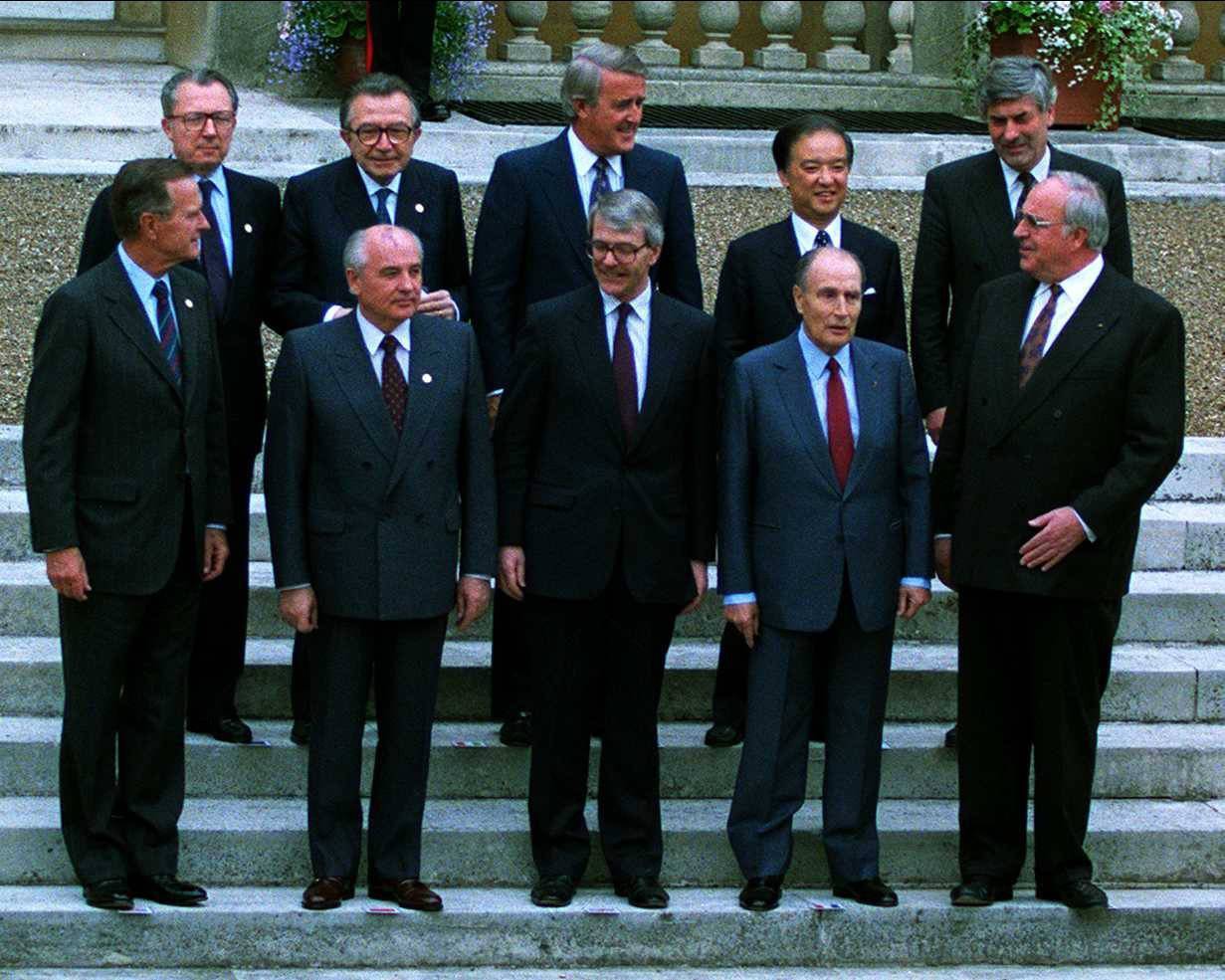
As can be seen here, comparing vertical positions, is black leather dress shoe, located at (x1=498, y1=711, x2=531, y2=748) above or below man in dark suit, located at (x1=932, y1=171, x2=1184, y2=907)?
below

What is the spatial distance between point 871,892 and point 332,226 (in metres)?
2.17

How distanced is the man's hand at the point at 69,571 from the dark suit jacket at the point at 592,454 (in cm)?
103

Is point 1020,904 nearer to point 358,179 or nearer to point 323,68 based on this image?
point 358,179

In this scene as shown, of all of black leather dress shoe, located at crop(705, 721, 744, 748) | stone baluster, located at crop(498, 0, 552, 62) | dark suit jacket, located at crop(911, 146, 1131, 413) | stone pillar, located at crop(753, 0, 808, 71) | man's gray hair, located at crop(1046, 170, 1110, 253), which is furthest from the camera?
stone pillar, located at crop(753, 0, 808, 71)

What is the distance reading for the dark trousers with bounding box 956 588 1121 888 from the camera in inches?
263

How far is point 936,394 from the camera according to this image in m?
7.11

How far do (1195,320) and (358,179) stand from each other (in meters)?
4.21

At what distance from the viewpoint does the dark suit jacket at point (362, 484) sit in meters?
6.51

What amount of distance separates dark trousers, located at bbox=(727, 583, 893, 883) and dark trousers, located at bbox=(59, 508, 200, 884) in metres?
1.39

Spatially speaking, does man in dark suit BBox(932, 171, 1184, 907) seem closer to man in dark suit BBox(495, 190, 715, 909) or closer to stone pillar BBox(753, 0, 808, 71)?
man in dark suit BBox(495, 190, 715, 909)

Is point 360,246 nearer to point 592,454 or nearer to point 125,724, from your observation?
point 592,454

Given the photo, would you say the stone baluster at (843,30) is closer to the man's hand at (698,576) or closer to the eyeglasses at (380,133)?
the eyeglasses at (380,133)

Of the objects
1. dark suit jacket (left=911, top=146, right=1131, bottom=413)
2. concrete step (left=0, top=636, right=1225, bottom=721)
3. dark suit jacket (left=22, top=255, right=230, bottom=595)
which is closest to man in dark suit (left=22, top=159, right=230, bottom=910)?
dark suit jacket (left=22, top=255, right=230, bottom=595)

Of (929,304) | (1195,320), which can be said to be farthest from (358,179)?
(1195,320)
